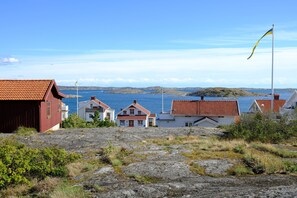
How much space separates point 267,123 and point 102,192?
1417 centimetres

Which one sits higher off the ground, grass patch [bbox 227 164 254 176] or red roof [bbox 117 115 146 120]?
grass patch [bbox 227 164 254 176]

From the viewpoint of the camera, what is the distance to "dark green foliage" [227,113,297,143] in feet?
66.6

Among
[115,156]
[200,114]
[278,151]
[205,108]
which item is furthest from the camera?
[205,108]

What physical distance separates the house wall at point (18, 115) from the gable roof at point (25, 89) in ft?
1.32

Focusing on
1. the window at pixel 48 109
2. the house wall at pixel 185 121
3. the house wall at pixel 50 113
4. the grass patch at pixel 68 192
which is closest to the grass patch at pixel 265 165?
the grass patch at pixel 68 192

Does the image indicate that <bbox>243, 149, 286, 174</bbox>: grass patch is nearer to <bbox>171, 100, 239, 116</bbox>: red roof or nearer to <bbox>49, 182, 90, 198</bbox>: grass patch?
<bbox>49, 182, 90, 198</bbox>: grass patch

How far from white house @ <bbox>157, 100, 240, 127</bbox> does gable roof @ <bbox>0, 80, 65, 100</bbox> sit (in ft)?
77.3

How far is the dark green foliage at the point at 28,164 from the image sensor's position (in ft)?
35.2

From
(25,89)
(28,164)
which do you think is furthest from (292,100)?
(28,164)

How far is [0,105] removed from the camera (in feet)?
→ 81.0

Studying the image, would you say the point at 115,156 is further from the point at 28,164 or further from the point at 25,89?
the point at 25,89

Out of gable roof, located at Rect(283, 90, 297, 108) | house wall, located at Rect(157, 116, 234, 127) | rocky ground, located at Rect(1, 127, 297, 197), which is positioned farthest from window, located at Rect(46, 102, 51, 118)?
gable roof, located at Rect(283, 90, 297, 108)

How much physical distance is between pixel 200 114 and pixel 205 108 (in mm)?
1351

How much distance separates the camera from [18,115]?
81.2 feet
